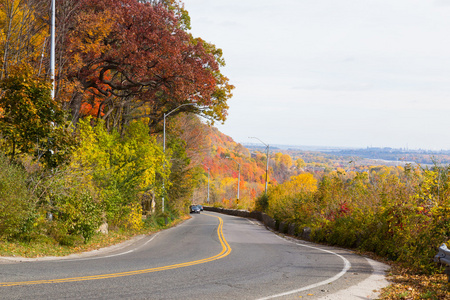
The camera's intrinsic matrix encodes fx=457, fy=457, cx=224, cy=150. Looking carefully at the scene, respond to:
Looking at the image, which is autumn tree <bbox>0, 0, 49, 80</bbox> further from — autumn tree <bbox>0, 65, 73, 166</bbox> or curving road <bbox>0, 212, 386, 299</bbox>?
curving road <bbox>0, 212, 386, 299</bbox>

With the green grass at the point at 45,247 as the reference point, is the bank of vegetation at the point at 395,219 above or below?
above

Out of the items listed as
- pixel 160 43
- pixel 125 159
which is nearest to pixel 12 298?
pixel 125 159

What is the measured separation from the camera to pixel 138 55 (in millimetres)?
25344

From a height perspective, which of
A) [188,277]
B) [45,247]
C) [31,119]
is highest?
[31,119]

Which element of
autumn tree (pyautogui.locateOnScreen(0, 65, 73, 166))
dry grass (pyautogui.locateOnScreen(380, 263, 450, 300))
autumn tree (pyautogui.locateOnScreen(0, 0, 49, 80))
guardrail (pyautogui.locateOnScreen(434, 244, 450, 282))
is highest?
autumn tree (pyautogui.locateOnScreen(0, 0, 49, 80))

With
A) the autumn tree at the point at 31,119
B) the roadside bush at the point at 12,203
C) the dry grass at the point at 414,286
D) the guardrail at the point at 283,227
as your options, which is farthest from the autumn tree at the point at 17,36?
the guardrail at the point at 283,227

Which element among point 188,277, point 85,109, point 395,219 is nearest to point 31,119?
point 188,277

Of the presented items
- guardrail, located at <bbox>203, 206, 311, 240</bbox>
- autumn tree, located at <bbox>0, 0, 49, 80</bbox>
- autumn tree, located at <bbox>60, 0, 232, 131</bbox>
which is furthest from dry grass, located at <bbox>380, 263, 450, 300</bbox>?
autumn tree, located at <bbox>60, 0, 232, 131</bbox>

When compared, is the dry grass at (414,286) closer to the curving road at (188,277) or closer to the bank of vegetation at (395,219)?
the bank of vegetation at (395,219)

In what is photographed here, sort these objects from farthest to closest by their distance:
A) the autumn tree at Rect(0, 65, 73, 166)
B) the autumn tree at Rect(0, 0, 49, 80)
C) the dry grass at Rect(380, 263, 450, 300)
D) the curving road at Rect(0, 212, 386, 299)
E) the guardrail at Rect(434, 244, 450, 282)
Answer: the autumn tree at Rect(0, 0, 49, 80)
the autumn tree at Rect(0, 65, 73, 166)
the guardrail at Rect(434, 244, 450, 282)
the dry grass at Rect(380, 263, 450, 300)
the curving road at Rect(0, 212, 386, 299)

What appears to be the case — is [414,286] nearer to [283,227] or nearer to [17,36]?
[17,36]

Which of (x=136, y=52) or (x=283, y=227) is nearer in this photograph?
(x=136, y=52)

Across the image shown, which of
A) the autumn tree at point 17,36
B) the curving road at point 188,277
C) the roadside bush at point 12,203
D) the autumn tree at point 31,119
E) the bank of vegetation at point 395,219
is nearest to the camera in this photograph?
the curving road at point 188,277

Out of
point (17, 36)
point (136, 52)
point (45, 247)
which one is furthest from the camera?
point (136, 52)
